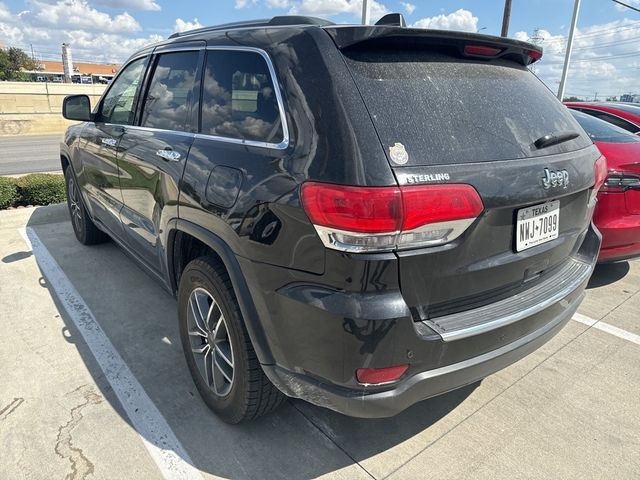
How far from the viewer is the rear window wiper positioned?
212 centimetres

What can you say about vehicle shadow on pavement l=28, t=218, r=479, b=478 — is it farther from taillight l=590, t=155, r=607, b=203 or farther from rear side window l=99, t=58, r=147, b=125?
rear side window l=99, t=58, r=147, b=125

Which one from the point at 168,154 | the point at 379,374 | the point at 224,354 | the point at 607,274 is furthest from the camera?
the point at 607,274

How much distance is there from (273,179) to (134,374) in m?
1.78

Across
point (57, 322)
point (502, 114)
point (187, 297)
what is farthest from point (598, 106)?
point (57, 322)

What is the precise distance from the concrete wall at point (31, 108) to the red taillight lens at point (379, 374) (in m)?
29.8

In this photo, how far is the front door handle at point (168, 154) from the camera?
2583mm

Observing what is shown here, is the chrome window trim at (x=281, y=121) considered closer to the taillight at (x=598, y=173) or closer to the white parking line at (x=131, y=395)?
the white parking line at (x=131, y=395)

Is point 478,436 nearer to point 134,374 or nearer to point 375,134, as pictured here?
point 375,134

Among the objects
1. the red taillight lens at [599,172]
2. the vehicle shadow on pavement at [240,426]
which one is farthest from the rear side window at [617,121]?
the vehicle shadow on pavement at [240,426]

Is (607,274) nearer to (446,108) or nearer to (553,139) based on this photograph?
(553,139)

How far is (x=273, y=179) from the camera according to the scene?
187 cm

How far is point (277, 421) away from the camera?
8.31 feet

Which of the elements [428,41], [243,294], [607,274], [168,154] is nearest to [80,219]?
[168,154]

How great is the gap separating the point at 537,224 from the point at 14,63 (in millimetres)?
83071
